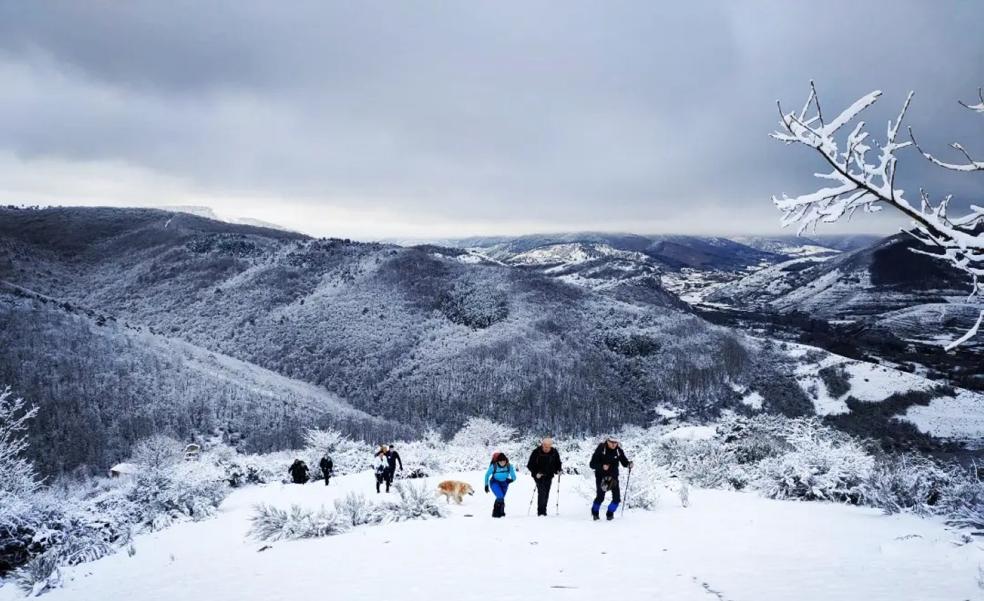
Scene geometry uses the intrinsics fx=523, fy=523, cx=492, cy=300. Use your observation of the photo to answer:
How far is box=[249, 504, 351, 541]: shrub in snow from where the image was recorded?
33.7 ft

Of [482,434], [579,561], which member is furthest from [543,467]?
→ [482,434]

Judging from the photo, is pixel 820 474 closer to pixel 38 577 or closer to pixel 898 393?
pixel 38 577

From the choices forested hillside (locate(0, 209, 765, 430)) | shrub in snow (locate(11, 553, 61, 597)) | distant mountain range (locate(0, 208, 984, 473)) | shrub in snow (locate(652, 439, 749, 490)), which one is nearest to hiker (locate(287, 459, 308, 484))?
shrub in snow (locate(11, 553, 61, 597))

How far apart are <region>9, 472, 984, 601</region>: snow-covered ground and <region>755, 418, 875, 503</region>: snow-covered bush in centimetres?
98

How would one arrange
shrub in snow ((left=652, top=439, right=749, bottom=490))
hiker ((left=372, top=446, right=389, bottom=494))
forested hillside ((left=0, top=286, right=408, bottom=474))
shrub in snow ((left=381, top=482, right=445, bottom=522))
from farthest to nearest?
1. forested hillside ((left=0, top=286, right=408, bottom=474))
2. shrub in snow ((left=652, top=439, right=749, bottom=490))
3. hiker ((left=372, top=446, right=389, bottom=494))
4. shrub in snow ((left=381, top=482, right=445, bottom=522))

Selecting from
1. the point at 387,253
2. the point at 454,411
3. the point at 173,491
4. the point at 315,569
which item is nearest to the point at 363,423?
the point at 454,411

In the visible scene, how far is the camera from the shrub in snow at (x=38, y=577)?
882 centimetres

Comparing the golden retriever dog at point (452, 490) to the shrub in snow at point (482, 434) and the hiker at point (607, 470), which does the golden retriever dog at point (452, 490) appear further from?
the shrub in snow at point (482, 434)

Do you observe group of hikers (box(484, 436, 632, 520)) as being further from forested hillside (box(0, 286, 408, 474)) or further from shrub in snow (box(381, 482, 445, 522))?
forested hillside (box(0, 286, 408, 474))

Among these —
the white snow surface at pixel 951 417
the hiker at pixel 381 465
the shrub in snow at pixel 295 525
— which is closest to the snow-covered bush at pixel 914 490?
the shrub in snow at pixel 295 525

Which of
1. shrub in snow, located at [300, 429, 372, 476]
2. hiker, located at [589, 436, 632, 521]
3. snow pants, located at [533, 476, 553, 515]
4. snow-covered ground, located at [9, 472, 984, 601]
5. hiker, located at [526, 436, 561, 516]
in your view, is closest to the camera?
snow-covered ground, located at [9, 472, 984, 601]

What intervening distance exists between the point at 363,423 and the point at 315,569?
43631mm

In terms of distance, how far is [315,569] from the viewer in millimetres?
7785

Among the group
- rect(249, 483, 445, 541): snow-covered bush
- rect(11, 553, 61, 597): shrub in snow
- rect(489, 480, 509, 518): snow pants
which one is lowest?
rect(11, 553, 61, 597): shrub in snow
